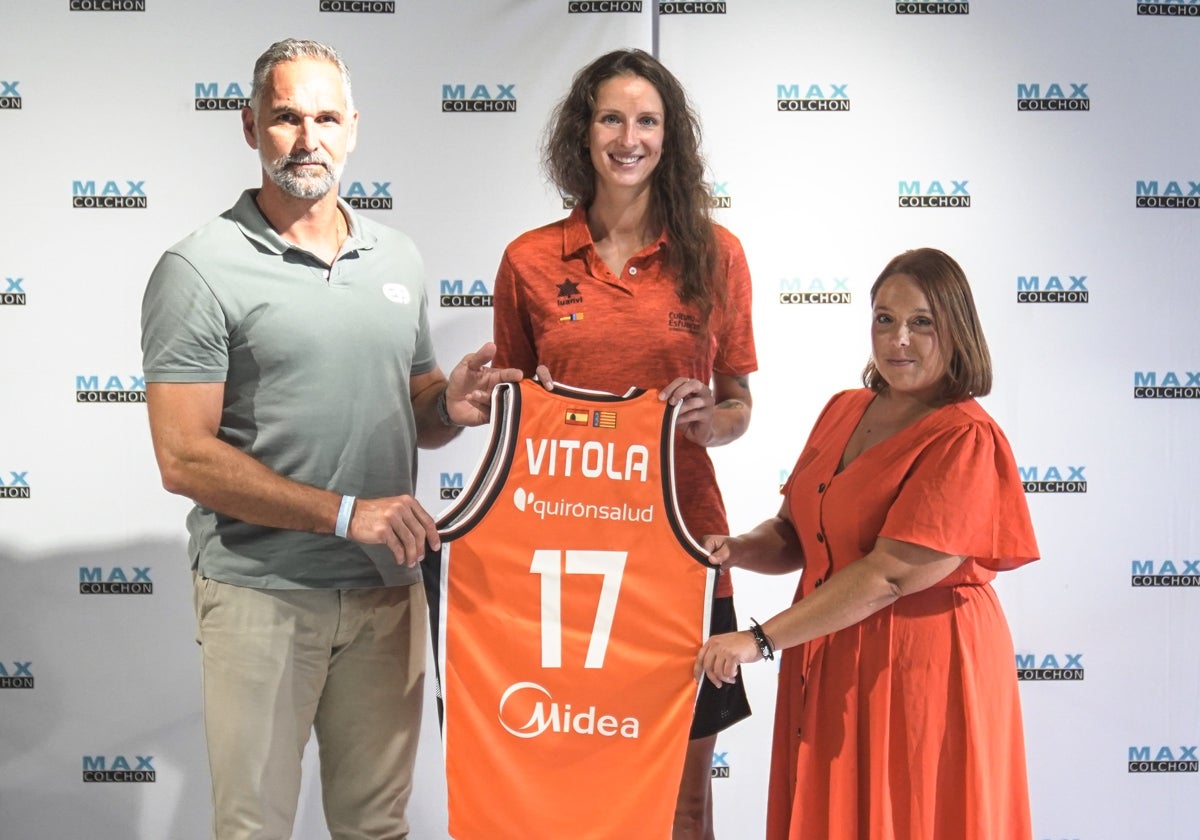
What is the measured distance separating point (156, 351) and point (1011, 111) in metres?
2.93

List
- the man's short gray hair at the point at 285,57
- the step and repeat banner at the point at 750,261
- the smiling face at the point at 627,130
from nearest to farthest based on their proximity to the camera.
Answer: the man's short gray hair at the point at 285,57
the smiling face at the point at 627,130
the step and repeat banner at the point at 750,261

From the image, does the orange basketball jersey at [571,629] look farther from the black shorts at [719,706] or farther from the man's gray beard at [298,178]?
the man's gray beard at [298,178]

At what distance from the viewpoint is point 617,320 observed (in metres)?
2.29

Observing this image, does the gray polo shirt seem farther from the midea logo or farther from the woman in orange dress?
the woman in orange dress

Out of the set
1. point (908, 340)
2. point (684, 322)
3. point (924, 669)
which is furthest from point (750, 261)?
point (924, 669)

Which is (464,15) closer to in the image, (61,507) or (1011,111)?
(1011,111)

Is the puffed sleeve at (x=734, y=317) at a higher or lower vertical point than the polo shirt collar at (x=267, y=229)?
lower

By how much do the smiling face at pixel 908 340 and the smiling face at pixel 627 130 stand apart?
0.60m

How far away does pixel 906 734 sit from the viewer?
2066mm

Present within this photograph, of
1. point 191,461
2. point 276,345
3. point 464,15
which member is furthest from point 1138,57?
point 191,461

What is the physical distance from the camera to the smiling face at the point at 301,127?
2.19m

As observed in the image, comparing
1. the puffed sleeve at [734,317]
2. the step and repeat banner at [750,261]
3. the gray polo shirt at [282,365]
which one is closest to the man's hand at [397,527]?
the gray polo shirt at [282,365]

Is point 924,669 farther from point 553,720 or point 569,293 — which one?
point 569,293

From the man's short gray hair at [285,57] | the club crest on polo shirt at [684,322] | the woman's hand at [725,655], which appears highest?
the man's short gray hair at [285,57]
